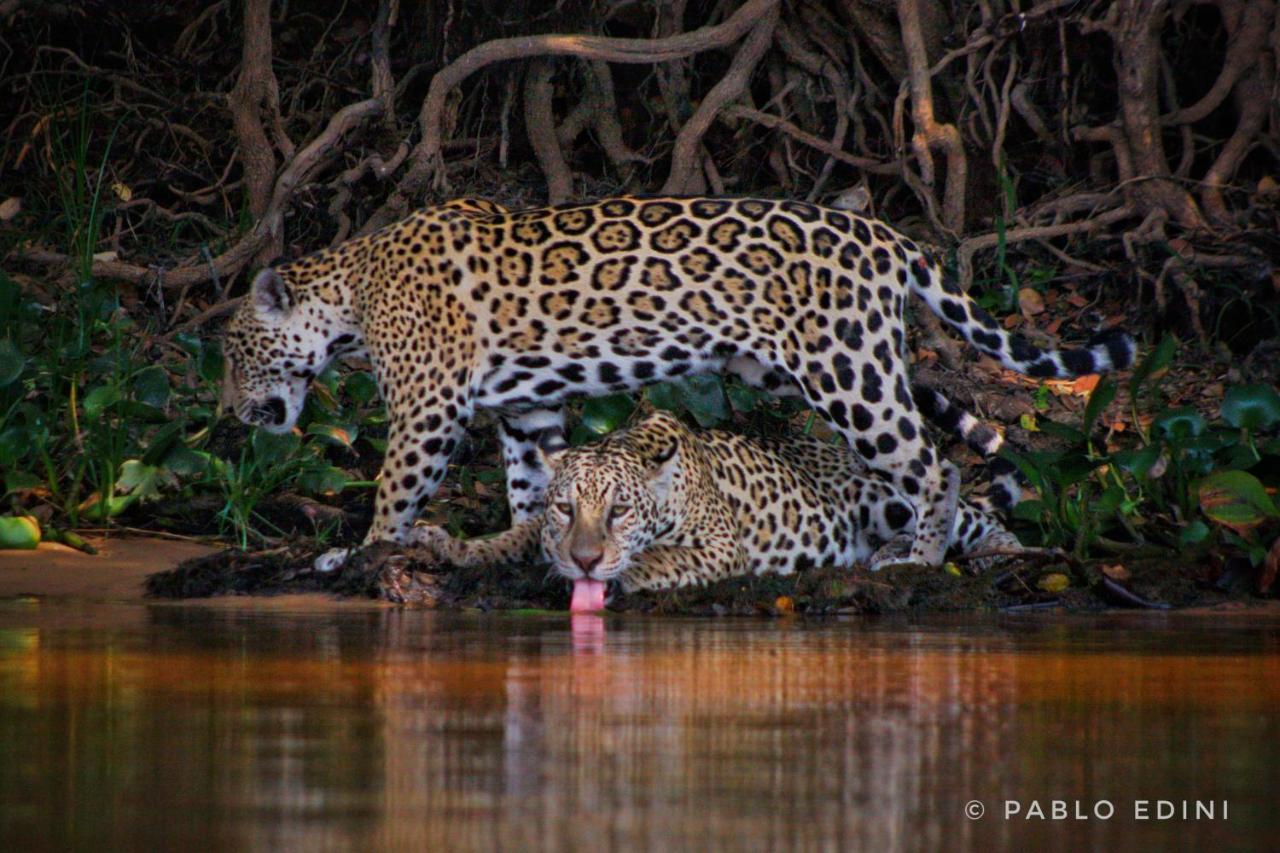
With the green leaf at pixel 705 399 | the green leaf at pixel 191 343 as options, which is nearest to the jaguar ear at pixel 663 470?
the green leaf at pixel 705 399

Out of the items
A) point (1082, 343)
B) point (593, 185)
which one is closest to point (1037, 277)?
point (1082, 343)

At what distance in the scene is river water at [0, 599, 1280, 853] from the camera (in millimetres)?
3127

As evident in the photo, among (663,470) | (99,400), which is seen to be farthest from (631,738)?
(99,400)

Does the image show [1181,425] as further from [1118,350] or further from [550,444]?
[550,444]

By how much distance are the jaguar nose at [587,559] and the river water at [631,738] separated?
90 centimetres

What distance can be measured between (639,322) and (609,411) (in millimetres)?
1206

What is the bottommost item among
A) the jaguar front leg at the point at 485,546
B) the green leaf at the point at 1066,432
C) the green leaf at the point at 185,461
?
the jaguar front leg at the point at 485,546

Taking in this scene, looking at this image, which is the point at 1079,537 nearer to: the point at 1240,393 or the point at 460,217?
the point at 1240,393

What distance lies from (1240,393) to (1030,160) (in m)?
4.18

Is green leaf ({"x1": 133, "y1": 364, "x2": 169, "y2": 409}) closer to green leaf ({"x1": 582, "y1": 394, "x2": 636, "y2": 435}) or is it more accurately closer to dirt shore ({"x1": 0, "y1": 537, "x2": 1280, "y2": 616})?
dirt shore ({"x1": 0, "y1": 537, "x2": 1280, "y2": 616})

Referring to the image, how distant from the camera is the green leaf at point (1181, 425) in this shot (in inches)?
325

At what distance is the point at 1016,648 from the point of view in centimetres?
580

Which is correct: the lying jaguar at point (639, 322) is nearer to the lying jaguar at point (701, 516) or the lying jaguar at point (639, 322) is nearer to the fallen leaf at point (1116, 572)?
the lying jaguar at point (701, 516)

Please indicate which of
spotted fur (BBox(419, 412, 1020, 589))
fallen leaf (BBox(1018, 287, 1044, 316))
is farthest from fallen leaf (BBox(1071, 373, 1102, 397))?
spotted fur (BBox(419, 412, 1020, 589))
